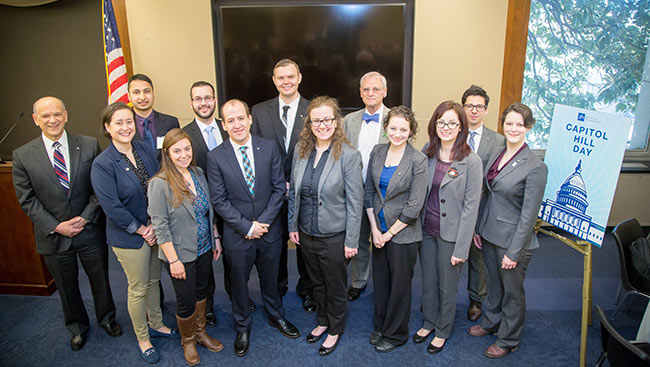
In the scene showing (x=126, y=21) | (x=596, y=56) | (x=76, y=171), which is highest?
(x=126, y=21)

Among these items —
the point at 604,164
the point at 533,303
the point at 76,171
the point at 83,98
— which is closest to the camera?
the point at 604,164

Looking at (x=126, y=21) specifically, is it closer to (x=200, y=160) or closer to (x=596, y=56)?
(x=200, y=160)

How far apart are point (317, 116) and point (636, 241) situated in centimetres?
268

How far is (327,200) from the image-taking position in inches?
104

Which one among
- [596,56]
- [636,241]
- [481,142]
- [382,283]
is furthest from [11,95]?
[596,56]

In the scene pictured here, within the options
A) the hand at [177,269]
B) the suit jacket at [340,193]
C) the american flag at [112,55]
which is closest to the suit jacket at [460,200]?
the suit jacket at [340,193]

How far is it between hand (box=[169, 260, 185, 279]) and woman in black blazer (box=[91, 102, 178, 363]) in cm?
30

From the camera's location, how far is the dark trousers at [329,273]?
2.74 m

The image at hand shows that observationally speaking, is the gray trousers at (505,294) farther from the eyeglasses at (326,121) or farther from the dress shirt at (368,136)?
the eyeglasses at (326,121)

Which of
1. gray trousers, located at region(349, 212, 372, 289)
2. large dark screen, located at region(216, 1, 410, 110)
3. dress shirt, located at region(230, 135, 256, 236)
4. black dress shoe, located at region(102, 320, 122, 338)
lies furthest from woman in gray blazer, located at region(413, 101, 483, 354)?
black dress shoe, located at region(102, 320, 122, 338)

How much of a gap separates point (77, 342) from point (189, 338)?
3.00 feet

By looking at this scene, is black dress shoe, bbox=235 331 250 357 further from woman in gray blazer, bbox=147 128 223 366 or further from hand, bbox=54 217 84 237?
Result: hand, bbox=54 217 84 237

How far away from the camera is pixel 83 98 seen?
16.6 feet

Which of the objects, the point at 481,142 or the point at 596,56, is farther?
the point at 596,56
